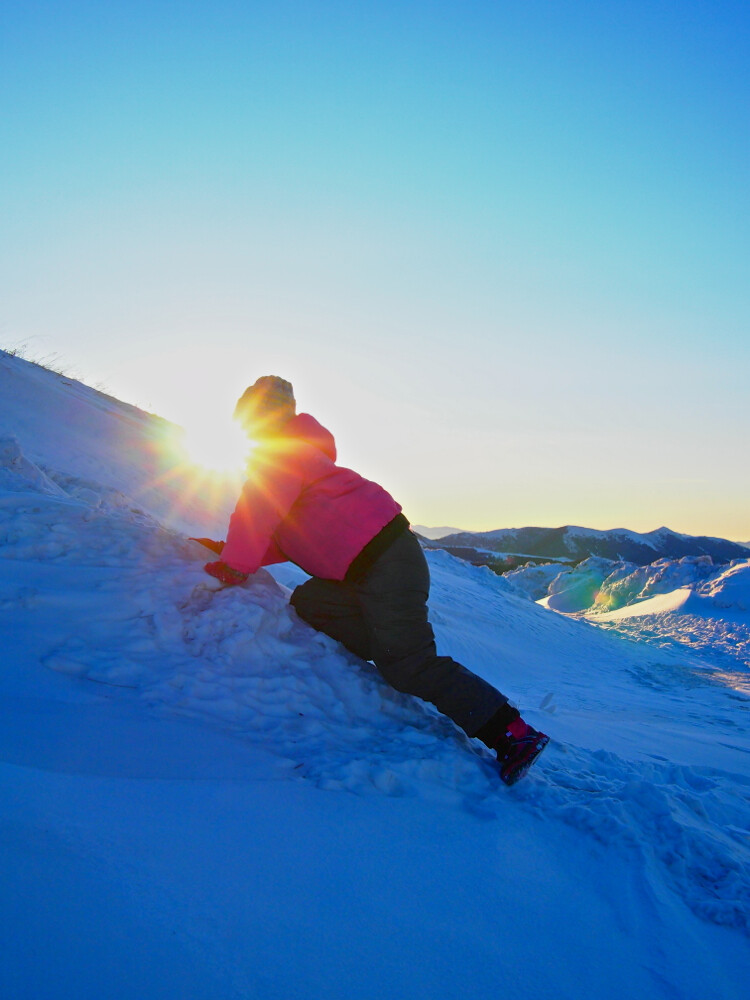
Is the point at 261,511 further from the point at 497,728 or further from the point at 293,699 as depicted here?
the point at 497,728

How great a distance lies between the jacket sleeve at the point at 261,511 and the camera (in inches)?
93.0

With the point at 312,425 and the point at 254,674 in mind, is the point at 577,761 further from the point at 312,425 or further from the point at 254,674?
the point at 312,425

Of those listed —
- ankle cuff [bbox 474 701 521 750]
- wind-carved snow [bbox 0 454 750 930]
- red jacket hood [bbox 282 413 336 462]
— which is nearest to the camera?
wind-carved snow [bbox 0 454 750 930]

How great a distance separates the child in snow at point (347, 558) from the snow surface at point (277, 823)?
12cm

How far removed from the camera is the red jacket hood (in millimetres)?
2584

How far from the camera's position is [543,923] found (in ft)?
4.20

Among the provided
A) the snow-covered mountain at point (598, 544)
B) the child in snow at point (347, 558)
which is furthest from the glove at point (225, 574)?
the snow-covered mountain at point (598, 544)

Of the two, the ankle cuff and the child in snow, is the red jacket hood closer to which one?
the child in snow

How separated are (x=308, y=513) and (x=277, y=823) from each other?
1.17 m

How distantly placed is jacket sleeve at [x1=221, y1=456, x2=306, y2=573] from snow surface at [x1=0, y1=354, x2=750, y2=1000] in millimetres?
161

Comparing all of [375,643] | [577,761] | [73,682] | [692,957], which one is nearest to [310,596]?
[375,643]

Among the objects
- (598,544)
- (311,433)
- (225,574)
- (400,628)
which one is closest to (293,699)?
(400,628)

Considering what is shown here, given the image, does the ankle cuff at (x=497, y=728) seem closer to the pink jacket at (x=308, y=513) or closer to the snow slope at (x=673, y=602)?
the pink jacket at (x=308, y=513)

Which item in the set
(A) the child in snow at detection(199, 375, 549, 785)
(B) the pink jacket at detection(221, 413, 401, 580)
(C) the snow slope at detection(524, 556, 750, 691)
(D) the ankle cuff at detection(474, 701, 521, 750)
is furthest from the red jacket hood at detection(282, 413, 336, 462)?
(C) the snow slope at detection(524, 556, 750, 691)
